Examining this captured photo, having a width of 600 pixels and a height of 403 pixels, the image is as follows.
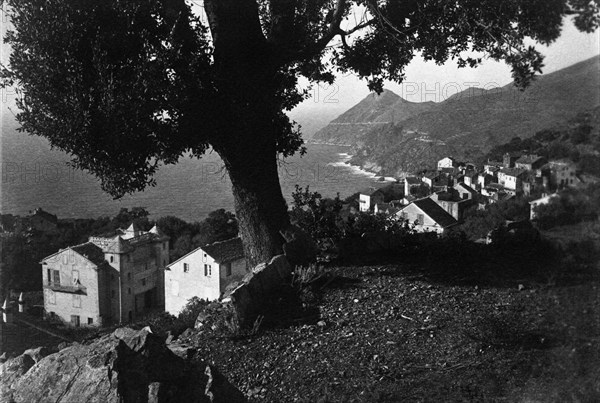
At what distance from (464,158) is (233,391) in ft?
24.6

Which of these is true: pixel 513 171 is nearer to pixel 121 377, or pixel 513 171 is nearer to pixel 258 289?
pixel 258 289

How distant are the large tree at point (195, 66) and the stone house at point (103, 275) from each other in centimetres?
1858

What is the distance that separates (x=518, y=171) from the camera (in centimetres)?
591

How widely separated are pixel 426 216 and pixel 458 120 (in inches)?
98.4

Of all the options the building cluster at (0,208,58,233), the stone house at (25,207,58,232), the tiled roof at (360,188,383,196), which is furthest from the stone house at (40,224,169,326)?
the tiled roof at (360,188,383,196)

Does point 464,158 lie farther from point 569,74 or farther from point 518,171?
point 569,74

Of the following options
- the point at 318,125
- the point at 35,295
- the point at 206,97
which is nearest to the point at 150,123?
the point at 206,97

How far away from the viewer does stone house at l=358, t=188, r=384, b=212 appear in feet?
40.8

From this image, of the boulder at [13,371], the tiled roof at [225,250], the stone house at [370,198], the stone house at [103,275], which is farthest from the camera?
the stone house at [103,275]

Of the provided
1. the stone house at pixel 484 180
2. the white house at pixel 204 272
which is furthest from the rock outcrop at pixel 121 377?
the white house at pixel 204 272

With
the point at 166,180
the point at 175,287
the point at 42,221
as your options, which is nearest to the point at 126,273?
the point at 175,287

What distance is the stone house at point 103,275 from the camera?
24.8 metres

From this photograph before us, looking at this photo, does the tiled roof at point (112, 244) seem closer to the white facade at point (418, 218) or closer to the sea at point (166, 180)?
the sea at point (166, 180)

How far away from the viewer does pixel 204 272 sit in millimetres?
22828
